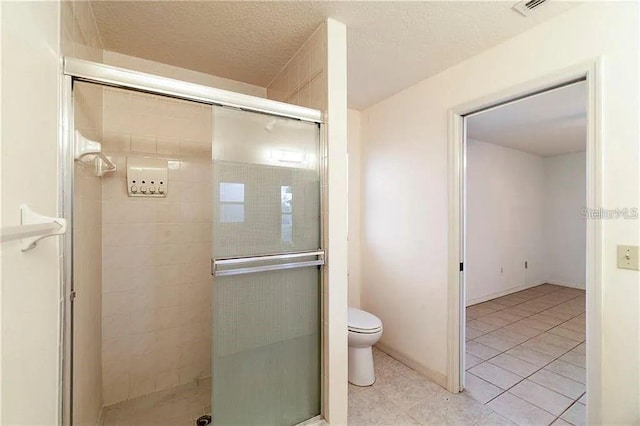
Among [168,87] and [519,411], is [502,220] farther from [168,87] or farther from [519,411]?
[168,87]

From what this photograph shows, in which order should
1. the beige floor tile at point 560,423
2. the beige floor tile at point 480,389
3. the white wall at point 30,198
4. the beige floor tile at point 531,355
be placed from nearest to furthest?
the white wall at point 30,198
the beige floor tile at point 560,423
the beige floor tile at point 480,389
the beige floor tile at point 531,355

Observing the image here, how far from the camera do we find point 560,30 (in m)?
1.44

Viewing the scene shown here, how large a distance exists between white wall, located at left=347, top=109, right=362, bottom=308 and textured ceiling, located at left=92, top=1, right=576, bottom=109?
2.79 feet

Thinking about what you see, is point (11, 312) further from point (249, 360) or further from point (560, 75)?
point (560, 75)

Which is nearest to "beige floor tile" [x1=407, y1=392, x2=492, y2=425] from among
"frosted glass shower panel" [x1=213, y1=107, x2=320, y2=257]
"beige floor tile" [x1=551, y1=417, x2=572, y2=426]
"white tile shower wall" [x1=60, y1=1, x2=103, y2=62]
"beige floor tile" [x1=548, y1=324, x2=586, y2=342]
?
"beige floor tile" [x1=551, y1=417, x2=572, y2=426]

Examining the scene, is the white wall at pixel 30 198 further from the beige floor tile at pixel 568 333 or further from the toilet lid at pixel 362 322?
the beige floor tile at pixel 568 333

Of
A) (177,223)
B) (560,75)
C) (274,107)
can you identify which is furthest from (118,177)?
(560,75)

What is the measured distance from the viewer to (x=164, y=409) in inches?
69.4

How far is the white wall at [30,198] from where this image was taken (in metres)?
0.65

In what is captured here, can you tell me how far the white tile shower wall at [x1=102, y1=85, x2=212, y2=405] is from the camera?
1.77 meters

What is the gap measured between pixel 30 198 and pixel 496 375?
2978 millimetres

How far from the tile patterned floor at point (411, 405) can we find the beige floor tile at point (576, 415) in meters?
0.38

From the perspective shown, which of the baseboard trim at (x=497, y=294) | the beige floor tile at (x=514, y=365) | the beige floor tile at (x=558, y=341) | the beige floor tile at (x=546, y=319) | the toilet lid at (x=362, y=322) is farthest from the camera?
the baseboard trim at (x=497, y=294)

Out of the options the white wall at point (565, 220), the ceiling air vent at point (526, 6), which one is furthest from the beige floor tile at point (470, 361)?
the white wall at point (565, 220)
